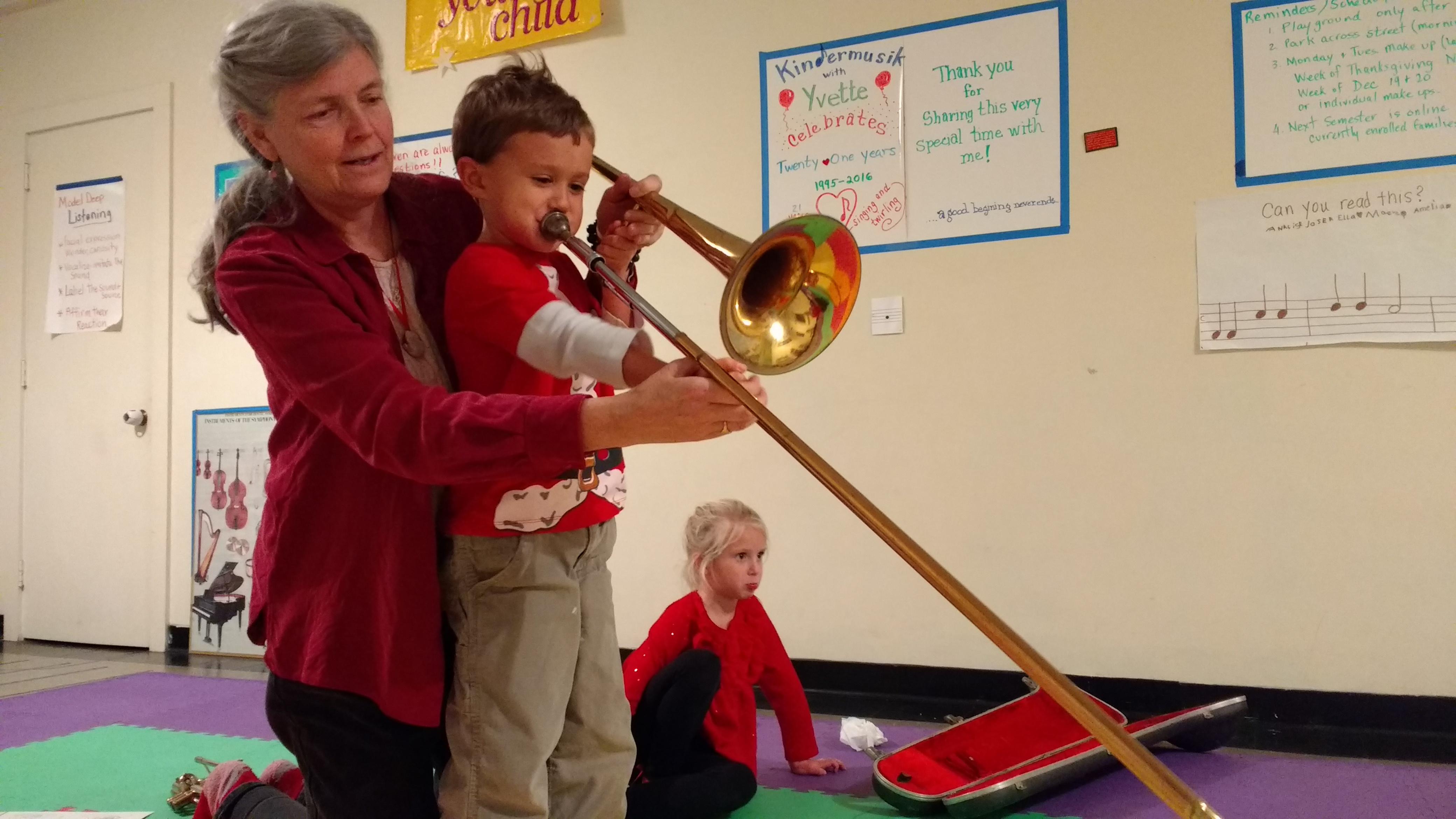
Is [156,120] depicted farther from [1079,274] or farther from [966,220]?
[1079,274]

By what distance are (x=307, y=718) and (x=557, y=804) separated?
364 millimetres

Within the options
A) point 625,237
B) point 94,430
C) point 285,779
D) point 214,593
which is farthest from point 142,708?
point 625,237

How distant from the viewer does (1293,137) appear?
322cm

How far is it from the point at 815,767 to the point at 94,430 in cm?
432

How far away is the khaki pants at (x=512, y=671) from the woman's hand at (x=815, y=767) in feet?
4.76

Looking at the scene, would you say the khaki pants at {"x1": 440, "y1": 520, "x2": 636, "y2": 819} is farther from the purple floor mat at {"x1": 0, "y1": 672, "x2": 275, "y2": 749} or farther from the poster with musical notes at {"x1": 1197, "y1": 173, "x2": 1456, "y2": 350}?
the poster with musical notes at {"x1": 1197, "y1": 173, "x2": 1456, "y2": 350}

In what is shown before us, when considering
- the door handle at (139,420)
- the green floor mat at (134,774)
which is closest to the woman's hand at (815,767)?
the green floor mat at (134,774)

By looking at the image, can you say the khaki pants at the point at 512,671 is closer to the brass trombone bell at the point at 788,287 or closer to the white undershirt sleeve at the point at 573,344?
the white undershirt sleeve at the point at 573,344

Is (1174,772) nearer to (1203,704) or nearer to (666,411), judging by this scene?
(1203,704)

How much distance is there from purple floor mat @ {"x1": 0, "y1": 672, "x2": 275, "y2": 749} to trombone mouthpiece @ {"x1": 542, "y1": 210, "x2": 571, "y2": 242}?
99.0 inches

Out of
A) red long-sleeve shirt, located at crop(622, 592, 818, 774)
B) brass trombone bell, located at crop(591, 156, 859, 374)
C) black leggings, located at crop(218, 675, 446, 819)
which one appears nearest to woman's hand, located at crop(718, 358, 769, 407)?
brass trombone bell, located at crop(591, 156, 859, 374)

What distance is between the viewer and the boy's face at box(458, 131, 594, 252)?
4.74ft

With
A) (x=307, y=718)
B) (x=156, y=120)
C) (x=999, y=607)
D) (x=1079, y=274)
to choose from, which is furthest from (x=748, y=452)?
(x=156, y=120)

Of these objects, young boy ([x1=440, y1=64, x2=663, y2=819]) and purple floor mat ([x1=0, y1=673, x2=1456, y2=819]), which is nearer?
young boy ([x1=440, y1=64, x2=663, y2=819])
